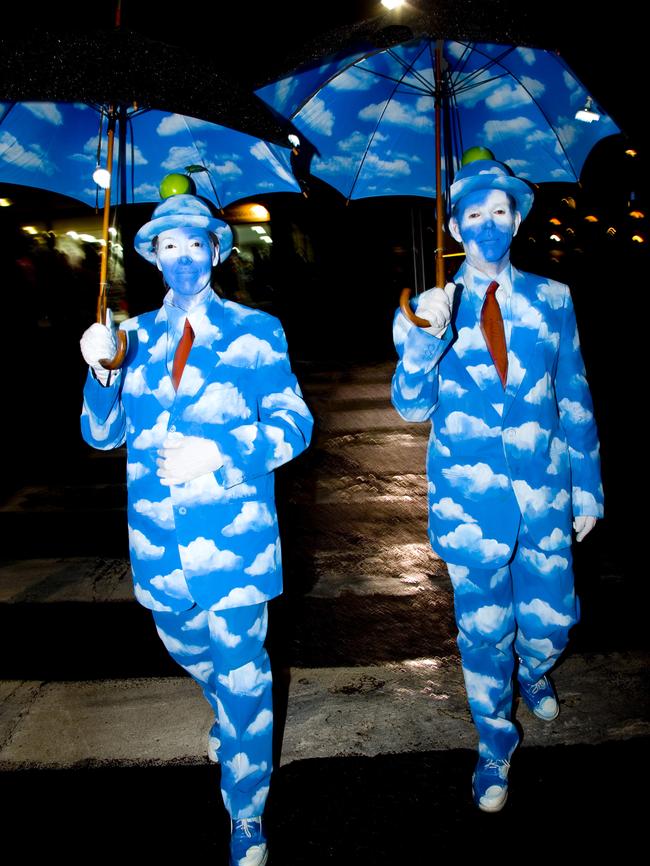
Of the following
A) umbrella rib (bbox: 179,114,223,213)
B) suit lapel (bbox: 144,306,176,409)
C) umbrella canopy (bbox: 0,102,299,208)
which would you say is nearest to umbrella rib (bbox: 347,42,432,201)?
umbrella canopy (bbox: 0,102,299,208)

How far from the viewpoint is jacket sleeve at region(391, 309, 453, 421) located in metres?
2.05

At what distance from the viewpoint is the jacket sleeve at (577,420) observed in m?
2.34

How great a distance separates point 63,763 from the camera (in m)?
2.76

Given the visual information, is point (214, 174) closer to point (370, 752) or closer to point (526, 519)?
point (526, 519)

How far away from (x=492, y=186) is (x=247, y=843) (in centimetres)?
252

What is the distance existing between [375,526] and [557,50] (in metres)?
4.09

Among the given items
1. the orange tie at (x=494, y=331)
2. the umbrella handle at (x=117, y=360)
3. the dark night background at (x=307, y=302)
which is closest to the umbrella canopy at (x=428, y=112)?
the dark night background at (x=307, y=302)

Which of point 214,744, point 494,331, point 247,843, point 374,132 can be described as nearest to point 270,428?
point 494,331

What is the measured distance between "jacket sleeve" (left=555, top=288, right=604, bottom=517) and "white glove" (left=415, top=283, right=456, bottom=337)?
1.93 feet

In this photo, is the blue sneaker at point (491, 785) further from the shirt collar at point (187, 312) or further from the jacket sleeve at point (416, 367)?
the shirt collar at point (187, 312)

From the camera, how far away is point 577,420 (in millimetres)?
2361

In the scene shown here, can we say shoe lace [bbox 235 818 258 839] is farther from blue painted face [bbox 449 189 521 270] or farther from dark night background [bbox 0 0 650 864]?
blue painted face [bbox 449 189 521 270]

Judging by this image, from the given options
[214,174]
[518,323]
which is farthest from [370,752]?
[214,174]

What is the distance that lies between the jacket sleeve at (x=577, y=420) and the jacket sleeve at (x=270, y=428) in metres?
1.05
